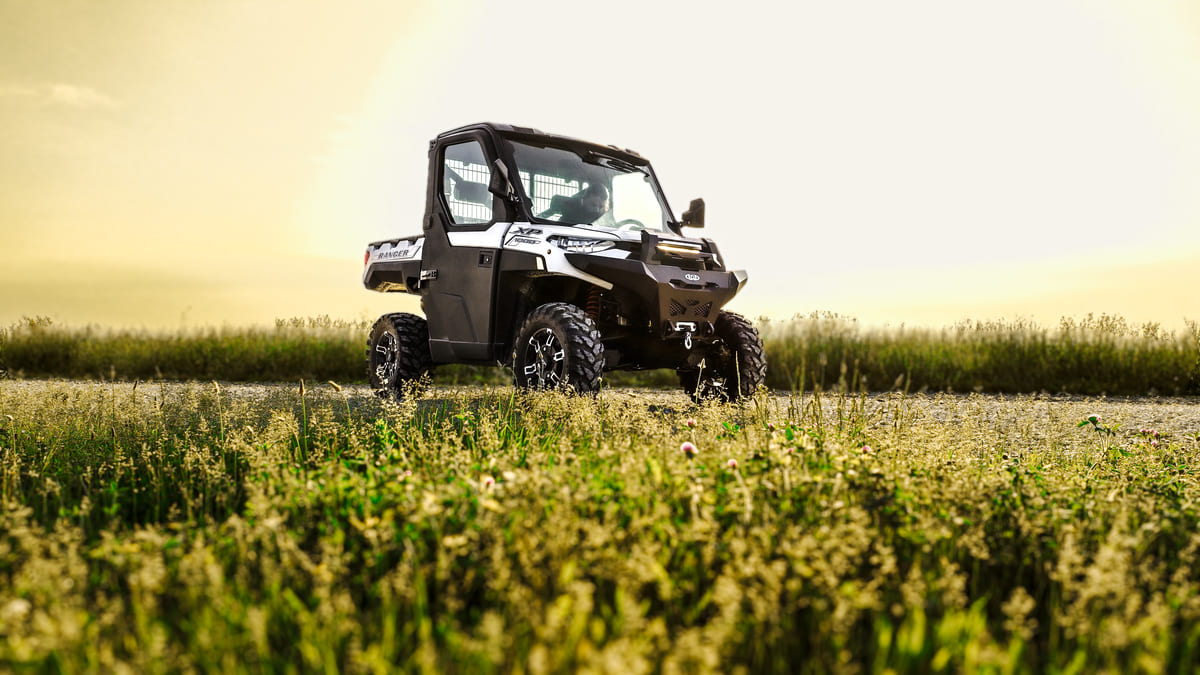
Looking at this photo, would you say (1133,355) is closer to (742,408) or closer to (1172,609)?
(742,408)

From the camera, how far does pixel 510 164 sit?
328 inches

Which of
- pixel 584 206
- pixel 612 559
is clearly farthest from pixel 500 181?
pixel 612 559

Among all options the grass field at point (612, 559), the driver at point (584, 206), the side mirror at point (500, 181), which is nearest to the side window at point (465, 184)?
the driver at point (584, 206)

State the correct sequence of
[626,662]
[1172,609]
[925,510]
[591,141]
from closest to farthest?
1. [626,662]
2. [1172,609]
3. [925,510]
4. [591,141]

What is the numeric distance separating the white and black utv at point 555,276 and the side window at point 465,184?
Result: 14 millimetres

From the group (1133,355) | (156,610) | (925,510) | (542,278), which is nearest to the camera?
(156,610)

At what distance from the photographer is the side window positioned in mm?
9023

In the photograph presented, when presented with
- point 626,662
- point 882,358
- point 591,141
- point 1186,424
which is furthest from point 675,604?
point 882,358

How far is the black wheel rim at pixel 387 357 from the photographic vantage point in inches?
370

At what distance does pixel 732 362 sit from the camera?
8641 mm

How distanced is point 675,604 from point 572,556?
40 centimetres

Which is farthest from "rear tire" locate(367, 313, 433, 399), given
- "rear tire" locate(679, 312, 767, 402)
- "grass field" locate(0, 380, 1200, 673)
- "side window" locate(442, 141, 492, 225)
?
"grass field" locate(0, 380, 1200, 673)

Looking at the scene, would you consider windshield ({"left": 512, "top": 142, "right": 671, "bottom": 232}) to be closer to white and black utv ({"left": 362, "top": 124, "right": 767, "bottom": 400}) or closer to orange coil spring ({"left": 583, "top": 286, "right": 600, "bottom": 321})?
white and black utv ({"left": 362, "top": 124, "right": 767, "bottom": 400})

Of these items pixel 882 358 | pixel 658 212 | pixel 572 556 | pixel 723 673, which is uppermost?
pixel 658 212
